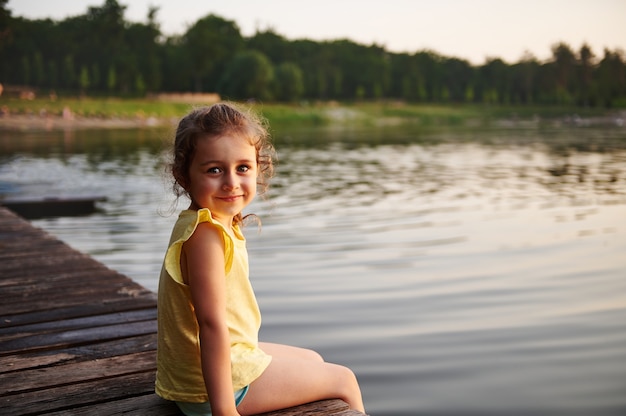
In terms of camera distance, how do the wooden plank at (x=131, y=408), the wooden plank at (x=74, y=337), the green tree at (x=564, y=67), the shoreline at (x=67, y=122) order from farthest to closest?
the green tree at (x=564, y=67), the shoreline at (x=67, y=122), the wooden plank at (x=74, y=337), the wooden plank at (x=131, y=408)

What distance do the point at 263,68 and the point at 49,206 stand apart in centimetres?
6890

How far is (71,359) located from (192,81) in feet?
285

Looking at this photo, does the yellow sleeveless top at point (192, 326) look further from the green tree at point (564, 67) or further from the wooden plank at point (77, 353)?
the green tree at point (564, 67)

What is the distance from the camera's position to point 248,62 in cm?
7956

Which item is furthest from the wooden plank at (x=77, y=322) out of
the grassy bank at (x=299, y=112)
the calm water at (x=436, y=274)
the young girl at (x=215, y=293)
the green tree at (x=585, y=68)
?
the green tree at (x=585, y=68)

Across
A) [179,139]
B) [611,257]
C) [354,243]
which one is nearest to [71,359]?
[179,139]

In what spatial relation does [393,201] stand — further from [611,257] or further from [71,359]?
[71,359]

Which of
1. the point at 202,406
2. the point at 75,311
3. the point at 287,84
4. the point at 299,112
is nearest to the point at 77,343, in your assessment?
the point at 75,311

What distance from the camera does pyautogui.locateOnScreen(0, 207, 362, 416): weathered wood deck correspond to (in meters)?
2.80

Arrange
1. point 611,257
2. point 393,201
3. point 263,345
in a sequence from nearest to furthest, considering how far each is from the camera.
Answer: point 263,345 → point 611,257 → point 393,201

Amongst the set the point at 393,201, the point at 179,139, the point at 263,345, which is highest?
the point at 179,139

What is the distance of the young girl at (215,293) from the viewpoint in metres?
2.29

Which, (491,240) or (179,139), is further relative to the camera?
(491,240)

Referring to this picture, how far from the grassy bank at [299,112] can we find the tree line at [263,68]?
749cm
